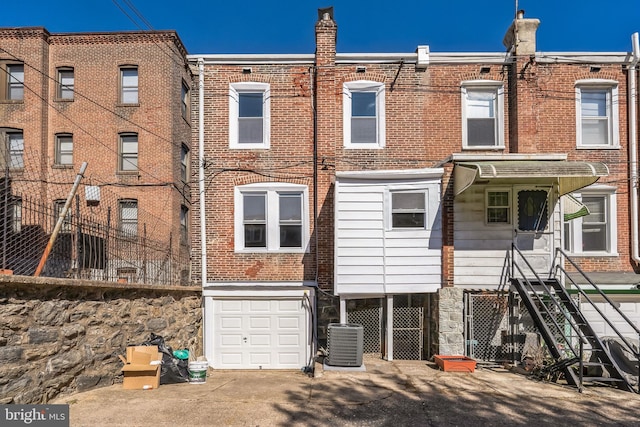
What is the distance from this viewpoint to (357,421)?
588 centimetres

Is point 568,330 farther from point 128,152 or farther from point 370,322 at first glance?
point 128,152

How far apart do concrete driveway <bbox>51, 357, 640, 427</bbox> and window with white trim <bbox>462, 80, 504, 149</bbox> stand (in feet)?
20.5

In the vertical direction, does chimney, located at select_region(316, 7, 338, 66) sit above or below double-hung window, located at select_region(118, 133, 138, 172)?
above

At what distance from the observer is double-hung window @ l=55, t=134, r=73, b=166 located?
15749mm

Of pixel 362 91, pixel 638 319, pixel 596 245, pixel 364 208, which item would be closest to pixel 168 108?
pixel 362 91

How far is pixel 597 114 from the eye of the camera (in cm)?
1171

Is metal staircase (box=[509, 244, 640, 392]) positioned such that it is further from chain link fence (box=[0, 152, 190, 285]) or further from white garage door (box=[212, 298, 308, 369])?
chain link fence (box=[0, 152, 190, 285])

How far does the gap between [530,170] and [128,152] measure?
1313 cm

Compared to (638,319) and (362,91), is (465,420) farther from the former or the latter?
(362,91)

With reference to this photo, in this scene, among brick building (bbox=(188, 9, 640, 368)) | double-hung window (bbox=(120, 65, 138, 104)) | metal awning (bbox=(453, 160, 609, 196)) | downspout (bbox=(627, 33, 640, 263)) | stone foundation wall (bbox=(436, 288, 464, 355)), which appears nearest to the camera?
metal awning (bbox=(453, 160, 609, 196))

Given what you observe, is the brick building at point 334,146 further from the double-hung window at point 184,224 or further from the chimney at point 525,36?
the double-hung window at point 184,224

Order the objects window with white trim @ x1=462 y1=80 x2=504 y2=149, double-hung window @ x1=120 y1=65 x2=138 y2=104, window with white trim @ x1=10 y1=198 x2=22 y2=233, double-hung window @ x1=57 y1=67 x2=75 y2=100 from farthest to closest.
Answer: double-hung window @ x1=57 y1=67 x2=75 y2=100, double-hung window @ x1=120 y1=65 x2=138 y2=104, window with white trim @ x1=462 y1=80 x2=504 y2=149, window with white trim @ x1=10 y1=198 x2=22 y2=233

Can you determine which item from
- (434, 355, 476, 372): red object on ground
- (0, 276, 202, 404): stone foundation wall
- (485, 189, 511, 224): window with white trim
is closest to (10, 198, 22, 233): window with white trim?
(0, 276, 202, 404): stone foundation wall

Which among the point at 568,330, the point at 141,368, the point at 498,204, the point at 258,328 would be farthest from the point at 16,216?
the point at 568,330
